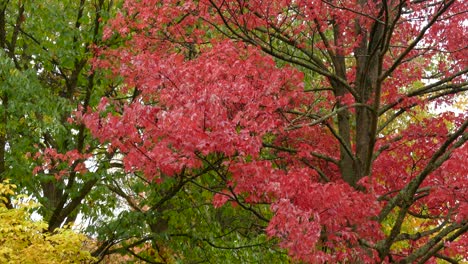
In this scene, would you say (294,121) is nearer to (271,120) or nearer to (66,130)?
(271,120)

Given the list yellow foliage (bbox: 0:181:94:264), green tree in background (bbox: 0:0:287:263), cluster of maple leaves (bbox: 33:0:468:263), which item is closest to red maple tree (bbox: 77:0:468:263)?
cluster of maple leaves (bbox: 33:0:468:263)

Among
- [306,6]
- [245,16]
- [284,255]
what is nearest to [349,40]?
[306,6]

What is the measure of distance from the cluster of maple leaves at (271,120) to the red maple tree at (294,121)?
0.03 meters

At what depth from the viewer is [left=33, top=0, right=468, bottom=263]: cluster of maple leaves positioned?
7402mm

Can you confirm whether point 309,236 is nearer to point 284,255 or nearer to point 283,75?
point 283,75

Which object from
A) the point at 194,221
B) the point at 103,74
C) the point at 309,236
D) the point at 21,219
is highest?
the point at 103,74

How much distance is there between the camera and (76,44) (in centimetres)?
1128

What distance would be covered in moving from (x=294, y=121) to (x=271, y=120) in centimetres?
165

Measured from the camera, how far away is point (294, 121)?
948 cm

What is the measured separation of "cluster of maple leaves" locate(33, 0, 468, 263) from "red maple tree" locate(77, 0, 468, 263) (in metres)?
0.03

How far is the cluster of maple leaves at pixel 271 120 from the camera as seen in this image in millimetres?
7402

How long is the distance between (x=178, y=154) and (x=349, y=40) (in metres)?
4.95

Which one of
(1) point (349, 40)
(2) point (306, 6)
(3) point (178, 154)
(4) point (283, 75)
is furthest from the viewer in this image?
(1) point (349, 40)

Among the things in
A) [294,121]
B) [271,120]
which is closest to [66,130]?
[294,121]
